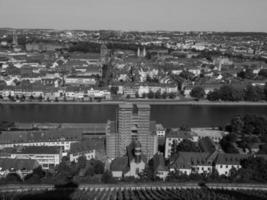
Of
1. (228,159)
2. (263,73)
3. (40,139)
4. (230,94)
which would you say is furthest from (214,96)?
(40,139)

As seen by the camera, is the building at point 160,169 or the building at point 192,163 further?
the building at point 192,163

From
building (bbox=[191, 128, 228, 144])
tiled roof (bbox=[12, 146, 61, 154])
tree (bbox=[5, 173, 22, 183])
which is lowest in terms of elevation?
building (bbox=[191, 128, 228, 144])

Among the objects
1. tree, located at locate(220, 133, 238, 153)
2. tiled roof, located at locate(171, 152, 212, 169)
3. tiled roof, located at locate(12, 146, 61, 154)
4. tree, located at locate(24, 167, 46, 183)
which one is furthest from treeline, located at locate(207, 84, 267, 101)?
tree, located at locate(24, 167, 46, 183)

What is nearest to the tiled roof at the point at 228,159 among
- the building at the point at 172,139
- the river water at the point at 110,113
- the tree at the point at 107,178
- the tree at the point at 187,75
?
the building at the point at 172,139

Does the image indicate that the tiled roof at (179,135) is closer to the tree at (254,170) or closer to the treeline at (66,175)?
the tree at (254,170)

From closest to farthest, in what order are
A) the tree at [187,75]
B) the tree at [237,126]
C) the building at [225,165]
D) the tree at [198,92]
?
the building at [225,165] → the tree at [237,126] → the tree at [198,92] → the tree at [187,75]

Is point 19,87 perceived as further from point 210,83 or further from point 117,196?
point 117,196

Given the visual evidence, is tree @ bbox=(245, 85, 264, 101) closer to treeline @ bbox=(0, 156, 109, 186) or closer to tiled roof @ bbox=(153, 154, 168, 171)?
tiled roof @ bbox=(153, 154, 168, 171)
